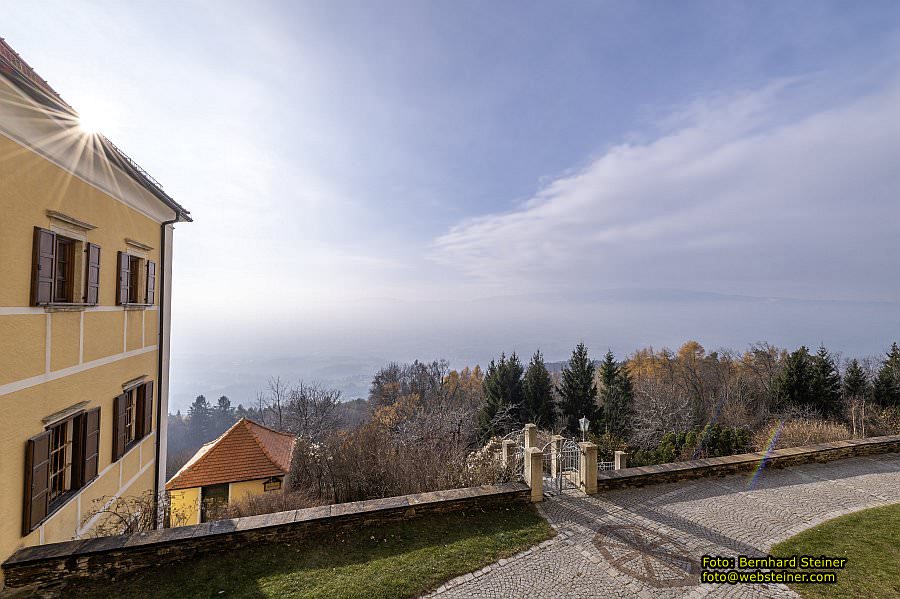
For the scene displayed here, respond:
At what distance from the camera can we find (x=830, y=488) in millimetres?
9742

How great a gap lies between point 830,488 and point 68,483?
620 inches

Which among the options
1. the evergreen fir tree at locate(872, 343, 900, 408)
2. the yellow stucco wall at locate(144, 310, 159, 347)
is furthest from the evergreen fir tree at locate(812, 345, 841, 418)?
the yellow stucco wall at locate(144, 310, 159, 347)

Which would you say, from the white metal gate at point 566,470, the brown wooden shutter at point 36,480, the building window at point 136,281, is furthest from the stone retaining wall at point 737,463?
the building window at point 136,281

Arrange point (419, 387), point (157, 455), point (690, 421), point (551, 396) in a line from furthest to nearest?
1. point (419, 387)
2. point (551, 396)
3. point (690, 421)
4. point (157, 455)

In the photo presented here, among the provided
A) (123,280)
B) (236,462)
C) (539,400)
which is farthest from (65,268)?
(539,400)

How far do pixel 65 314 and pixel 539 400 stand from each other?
33.3 meters

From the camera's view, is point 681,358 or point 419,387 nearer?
point 681,358

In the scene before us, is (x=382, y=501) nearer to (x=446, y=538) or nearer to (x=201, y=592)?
(x=446, y=538)

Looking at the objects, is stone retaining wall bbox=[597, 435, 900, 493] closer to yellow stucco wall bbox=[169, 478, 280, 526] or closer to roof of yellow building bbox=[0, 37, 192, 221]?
roof of yellow building bbox=[0, 37, 192, 221]

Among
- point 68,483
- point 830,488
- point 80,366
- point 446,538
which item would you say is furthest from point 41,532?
point 830,488

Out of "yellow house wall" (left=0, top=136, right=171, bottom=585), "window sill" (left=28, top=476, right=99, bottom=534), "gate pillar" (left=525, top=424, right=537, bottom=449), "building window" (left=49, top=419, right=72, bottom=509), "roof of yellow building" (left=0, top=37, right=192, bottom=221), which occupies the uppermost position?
"roof of yellow building" (left=0, top=37, right=192, bottom=221)

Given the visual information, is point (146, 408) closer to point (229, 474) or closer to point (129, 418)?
point (129, 418)

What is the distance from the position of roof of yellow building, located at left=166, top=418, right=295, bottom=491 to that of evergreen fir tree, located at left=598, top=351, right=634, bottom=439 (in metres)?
23.4

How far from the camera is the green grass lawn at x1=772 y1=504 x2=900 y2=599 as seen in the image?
5707 millimetres
